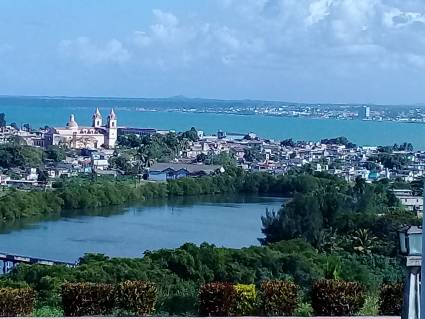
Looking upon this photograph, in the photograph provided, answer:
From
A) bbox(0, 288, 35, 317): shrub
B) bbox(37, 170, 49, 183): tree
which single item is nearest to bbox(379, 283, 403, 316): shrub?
bbox(0, 288, 35, 317): shrub

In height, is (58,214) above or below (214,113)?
Result: below

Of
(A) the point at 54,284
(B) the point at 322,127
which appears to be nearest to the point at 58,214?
(A) the point at 54,284

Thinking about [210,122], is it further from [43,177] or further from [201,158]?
[43,177]

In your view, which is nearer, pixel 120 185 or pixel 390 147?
pixel 120 185

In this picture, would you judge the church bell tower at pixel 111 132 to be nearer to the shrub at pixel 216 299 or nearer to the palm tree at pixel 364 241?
the palm tree at pixel 364 241

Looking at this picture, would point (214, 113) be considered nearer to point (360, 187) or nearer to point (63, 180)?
point (63, 180)

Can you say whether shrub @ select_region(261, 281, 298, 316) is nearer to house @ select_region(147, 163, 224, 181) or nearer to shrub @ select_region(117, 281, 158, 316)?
shrub @ select_region(117, 281, 158, 316)

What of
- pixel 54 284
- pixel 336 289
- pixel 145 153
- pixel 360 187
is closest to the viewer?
pixel 336 289
